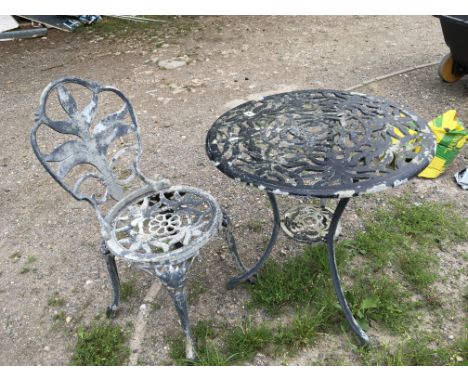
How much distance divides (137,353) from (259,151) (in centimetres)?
117

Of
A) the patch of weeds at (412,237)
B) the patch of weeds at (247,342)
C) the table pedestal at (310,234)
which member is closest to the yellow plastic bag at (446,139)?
the patch of weeds at (412,237)

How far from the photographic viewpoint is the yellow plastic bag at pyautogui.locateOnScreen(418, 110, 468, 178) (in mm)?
2945

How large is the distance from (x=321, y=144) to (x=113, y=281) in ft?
4.16

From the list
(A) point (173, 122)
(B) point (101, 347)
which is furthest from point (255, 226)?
(A) point (173, 122)

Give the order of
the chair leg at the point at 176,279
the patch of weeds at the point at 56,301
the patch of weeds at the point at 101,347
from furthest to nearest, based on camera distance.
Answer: the patch of weeds at the point at 56,301
the patch of weeds at the point at 101,347
the chair leg at the point at 176,279

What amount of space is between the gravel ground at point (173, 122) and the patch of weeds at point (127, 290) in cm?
3

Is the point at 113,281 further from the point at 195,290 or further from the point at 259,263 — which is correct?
the point at 259,263

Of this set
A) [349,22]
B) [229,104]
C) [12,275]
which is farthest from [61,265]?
[349,22]

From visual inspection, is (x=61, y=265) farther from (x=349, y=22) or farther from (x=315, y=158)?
(x=349, y=22)

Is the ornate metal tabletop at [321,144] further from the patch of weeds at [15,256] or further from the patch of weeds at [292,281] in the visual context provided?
the patch of weeds at [15,256]

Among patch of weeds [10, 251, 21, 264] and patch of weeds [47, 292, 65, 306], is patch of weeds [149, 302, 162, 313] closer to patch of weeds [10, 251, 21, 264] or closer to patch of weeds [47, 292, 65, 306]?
patch of weeds [47, 292, 65, 306]

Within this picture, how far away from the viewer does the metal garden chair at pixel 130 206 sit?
5.80ft

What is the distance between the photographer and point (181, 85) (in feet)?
15.8

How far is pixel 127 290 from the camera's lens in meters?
2.37
